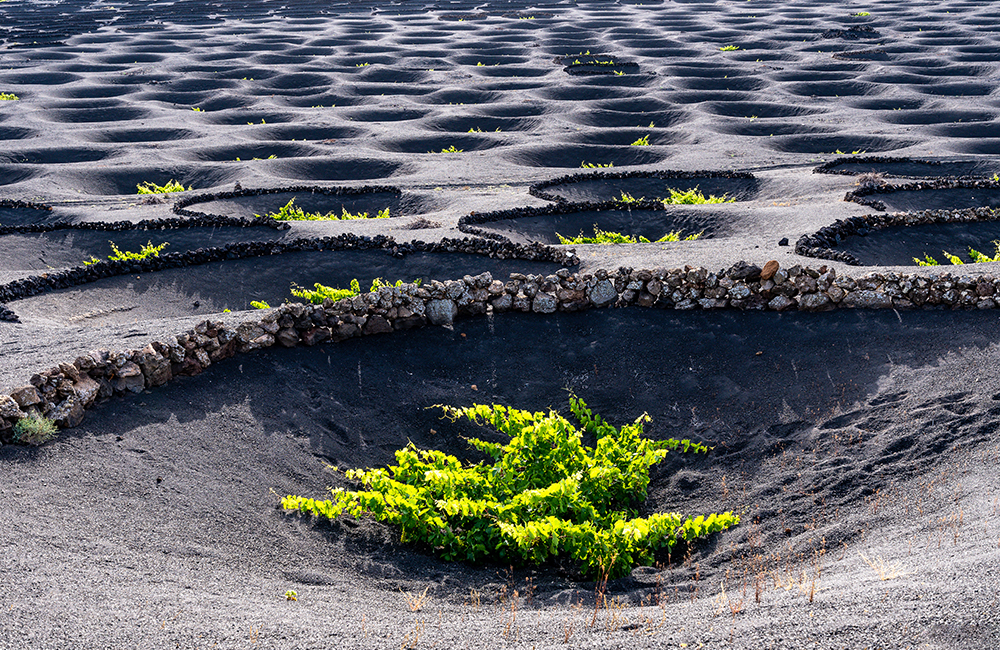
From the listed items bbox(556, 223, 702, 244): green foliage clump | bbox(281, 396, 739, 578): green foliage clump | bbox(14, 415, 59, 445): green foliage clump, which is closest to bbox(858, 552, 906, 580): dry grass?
bbox(281, 396, 739, 578): green foliage clump

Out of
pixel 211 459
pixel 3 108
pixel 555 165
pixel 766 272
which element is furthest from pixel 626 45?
pixel 211 459

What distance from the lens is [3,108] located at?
120ft

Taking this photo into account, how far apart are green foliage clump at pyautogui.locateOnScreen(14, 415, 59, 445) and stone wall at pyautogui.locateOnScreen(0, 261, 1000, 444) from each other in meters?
1.46

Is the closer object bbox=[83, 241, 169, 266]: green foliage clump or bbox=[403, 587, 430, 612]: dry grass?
bbox=[403, 587, 430, 612]: dry grass

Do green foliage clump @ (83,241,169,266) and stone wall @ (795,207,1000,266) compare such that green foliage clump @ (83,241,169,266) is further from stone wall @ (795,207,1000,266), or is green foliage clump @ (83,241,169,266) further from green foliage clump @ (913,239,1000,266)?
green foliage clump @ (913,239,1000,266)

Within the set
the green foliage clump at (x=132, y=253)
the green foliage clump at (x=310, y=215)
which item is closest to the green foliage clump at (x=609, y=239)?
the green foliage clump at (x=310, y=215)

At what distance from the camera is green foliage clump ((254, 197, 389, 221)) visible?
19.4 meters

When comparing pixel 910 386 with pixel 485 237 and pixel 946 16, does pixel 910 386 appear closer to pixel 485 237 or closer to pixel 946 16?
pixel 485 237

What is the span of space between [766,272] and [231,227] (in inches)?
476

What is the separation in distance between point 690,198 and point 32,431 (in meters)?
16.6

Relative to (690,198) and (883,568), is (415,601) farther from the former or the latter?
(690,198)

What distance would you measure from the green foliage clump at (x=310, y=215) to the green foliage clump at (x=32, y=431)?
1276 cm

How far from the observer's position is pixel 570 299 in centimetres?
1026

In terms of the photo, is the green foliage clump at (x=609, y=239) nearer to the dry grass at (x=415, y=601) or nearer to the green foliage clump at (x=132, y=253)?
the green foliage clump at (x=132, y=253)
